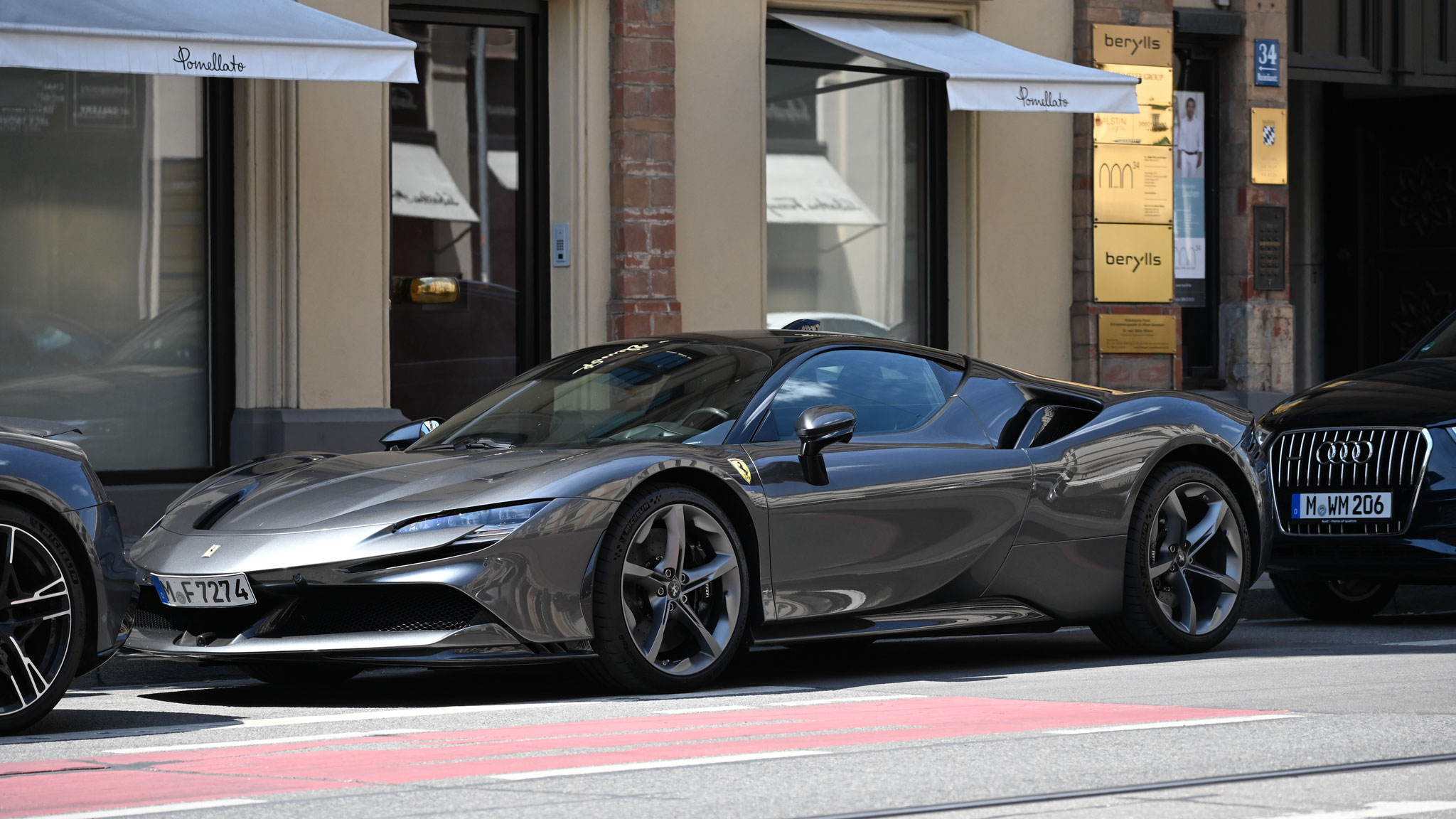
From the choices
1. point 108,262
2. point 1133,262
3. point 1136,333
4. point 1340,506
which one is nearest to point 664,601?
point 1340,506

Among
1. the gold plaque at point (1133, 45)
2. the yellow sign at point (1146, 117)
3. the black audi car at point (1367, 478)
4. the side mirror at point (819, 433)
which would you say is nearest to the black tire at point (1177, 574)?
the black audi car at point (1367, 478)

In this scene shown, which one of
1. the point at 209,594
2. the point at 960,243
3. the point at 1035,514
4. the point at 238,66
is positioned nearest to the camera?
the point at 209,594

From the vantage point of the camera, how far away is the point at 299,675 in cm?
736

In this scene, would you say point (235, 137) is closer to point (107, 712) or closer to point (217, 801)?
point (107, 712)

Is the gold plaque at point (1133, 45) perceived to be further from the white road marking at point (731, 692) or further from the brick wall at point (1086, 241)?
the white road marking at point (731, 692)

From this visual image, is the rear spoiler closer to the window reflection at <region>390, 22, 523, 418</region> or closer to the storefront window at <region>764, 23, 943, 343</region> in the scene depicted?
the window reflection at <region>390, 22, 523, 418</region>

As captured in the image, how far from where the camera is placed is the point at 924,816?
447cm

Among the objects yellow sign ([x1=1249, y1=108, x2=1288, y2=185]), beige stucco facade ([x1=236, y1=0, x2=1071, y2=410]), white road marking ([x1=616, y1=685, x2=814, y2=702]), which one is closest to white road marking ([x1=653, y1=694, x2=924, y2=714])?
white road marking ([x1=616, y1=685, x2=814, y2=702])

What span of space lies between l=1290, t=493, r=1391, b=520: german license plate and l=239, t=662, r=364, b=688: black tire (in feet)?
14.4

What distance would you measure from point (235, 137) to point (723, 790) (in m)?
8.55

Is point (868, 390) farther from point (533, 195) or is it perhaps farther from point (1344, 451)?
point (533, 195)

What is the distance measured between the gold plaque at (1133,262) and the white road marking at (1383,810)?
1079cm

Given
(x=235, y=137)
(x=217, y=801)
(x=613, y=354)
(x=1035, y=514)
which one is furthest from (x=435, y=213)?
(x=217, y=801)

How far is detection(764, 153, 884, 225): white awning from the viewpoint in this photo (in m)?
14.4
